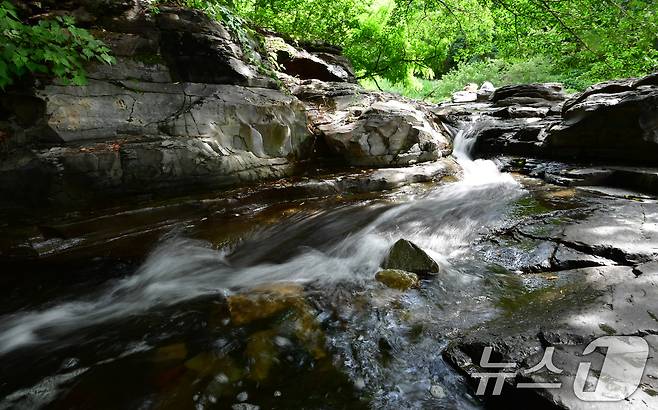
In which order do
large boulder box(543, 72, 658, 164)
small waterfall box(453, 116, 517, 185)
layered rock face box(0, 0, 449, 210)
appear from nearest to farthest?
layered rock face box(0, 0, 449, 210) → large boulder box(543, 72, 658, 164) → small waterfall box(453, 116, 517, 185)

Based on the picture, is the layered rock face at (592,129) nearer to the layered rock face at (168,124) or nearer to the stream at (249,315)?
the layered rock face at (168,124)

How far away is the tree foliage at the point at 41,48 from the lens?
3.23 metres

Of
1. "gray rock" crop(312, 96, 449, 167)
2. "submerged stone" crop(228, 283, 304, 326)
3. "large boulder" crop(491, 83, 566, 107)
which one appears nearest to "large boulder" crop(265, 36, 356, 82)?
"gray rock" crop(312, 96, 449, 167)

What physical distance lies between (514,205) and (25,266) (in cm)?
610

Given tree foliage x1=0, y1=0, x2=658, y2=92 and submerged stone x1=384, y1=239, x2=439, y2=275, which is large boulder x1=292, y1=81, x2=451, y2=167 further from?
submerged stone x1=384, y1=239, x2=439, y2=275

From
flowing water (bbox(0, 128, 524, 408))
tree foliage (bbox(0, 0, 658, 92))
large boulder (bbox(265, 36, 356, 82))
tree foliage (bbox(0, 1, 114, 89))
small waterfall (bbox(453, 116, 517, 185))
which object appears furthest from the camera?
large boulder (bbox(265, 36, 356, 82))

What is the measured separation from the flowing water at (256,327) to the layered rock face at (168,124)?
3.11ft

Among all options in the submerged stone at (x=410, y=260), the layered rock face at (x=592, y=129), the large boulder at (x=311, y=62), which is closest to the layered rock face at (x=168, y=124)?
the large boulder at (x=311, y=62)

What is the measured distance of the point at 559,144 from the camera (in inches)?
268

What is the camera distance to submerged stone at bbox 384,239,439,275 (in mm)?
3275

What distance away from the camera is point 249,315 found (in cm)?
277

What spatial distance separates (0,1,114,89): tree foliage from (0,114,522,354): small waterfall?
2226mm

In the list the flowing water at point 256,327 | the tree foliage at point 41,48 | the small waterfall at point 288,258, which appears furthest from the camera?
the tree foliage at point 41,48

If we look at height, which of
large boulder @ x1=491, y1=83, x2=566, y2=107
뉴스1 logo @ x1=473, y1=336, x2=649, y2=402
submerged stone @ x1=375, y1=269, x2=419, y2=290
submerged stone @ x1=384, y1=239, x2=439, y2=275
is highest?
large boulder @ x1=491, y1=83, x2=566, y2=107
